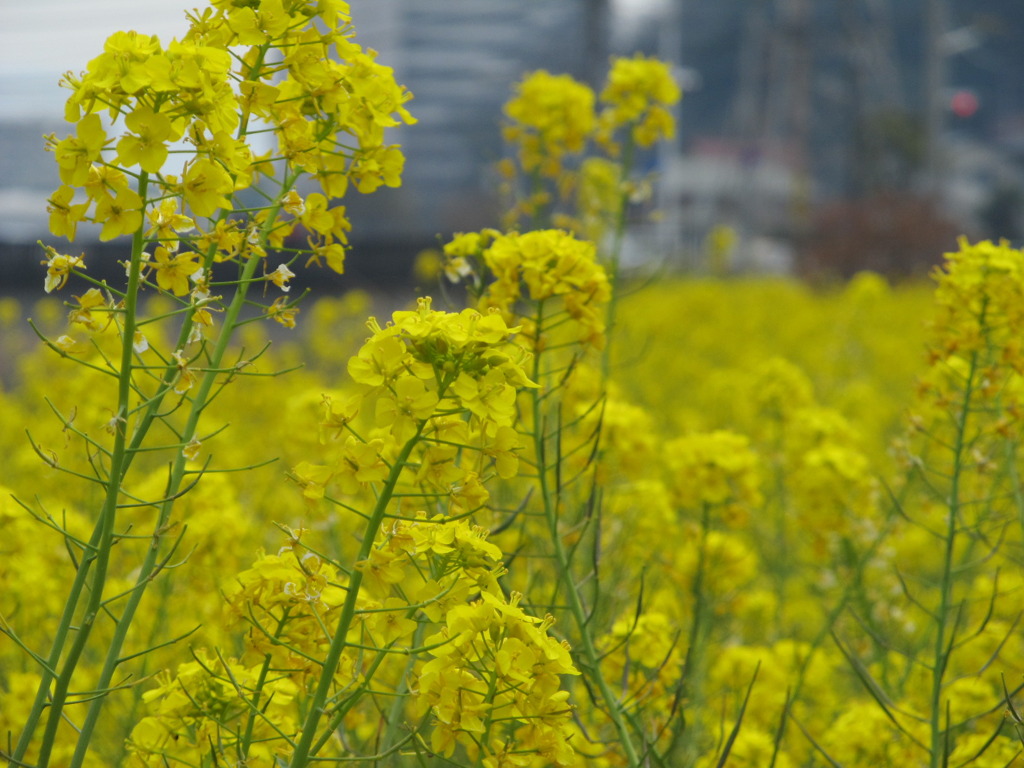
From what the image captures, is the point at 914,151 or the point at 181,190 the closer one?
the point at 181,190

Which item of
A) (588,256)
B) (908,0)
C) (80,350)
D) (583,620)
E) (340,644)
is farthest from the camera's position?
(908,0)

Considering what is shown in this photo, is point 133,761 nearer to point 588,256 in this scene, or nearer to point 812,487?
point 588,256

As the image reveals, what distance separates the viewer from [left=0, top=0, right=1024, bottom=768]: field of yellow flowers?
1300 mm

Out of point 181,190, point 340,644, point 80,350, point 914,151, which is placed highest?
point 181,190

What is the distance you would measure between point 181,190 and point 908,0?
61.4 metres

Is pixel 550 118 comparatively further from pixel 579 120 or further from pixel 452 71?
pixel 452 71

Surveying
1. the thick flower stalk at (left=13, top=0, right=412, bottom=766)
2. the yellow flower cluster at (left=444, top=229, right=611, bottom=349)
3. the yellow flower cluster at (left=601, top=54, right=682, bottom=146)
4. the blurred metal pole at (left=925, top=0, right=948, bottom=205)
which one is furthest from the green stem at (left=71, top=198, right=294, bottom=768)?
the blurred metal pole at (left=925, top=0, right=948, bottom=205)

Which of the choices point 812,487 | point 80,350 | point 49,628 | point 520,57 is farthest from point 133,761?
point 520,57

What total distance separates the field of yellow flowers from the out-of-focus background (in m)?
0.26

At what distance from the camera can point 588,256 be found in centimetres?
197

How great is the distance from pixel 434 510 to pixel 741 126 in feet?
139

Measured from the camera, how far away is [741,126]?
139ft

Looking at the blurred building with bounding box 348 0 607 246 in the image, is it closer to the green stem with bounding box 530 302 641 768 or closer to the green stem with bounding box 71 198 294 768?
the green stem with bounding box 530 302 641 768

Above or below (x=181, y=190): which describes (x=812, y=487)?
below
